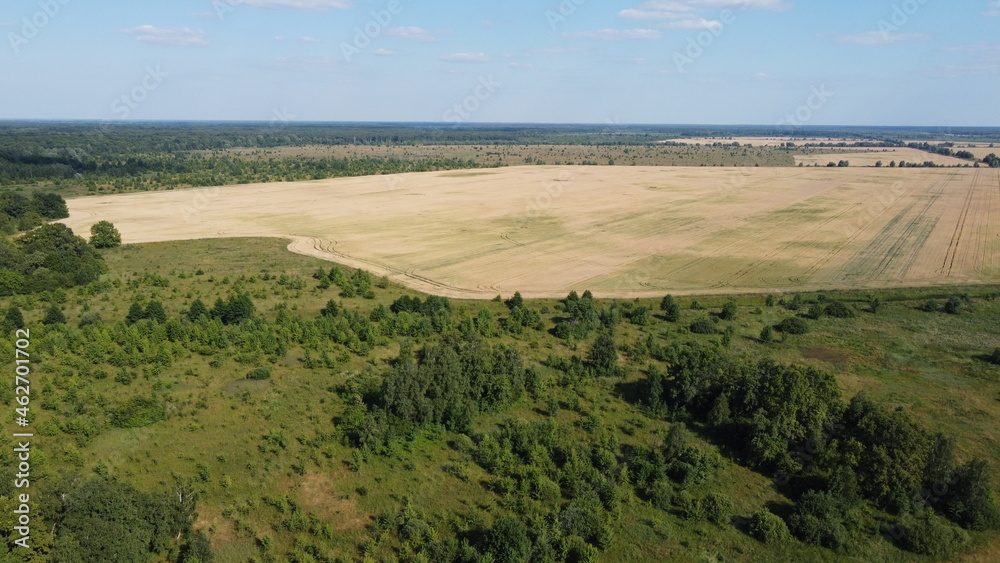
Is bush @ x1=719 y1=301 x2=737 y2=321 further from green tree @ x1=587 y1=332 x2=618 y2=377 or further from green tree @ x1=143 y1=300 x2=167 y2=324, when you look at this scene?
green tree @ x1=143 y1=300 x2=167 y2=324

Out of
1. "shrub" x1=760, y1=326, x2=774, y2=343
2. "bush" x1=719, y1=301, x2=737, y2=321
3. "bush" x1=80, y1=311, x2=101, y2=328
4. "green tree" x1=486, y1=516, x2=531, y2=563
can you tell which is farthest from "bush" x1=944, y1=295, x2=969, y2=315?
"bush" x1=80, y1=311, x2=101, y2=328

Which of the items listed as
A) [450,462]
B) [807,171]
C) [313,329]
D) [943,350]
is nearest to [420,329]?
[313,329]

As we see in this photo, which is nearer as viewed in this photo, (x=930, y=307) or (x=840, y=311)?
(x=840, y=311)

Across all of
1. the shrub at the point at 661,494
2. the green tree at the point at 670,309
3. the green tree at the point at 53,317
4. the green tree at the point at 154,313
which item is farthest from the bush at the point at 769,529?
the green tree at the point at 53,317

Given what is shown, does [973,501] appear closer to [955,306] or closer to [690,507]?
[690,507]

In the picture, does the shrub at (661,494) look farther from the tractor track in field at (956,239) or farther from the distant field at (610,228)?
the tractor track in field at (956,239)

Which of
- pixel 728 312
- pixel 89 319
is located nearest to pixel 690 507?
pixel 728 312
